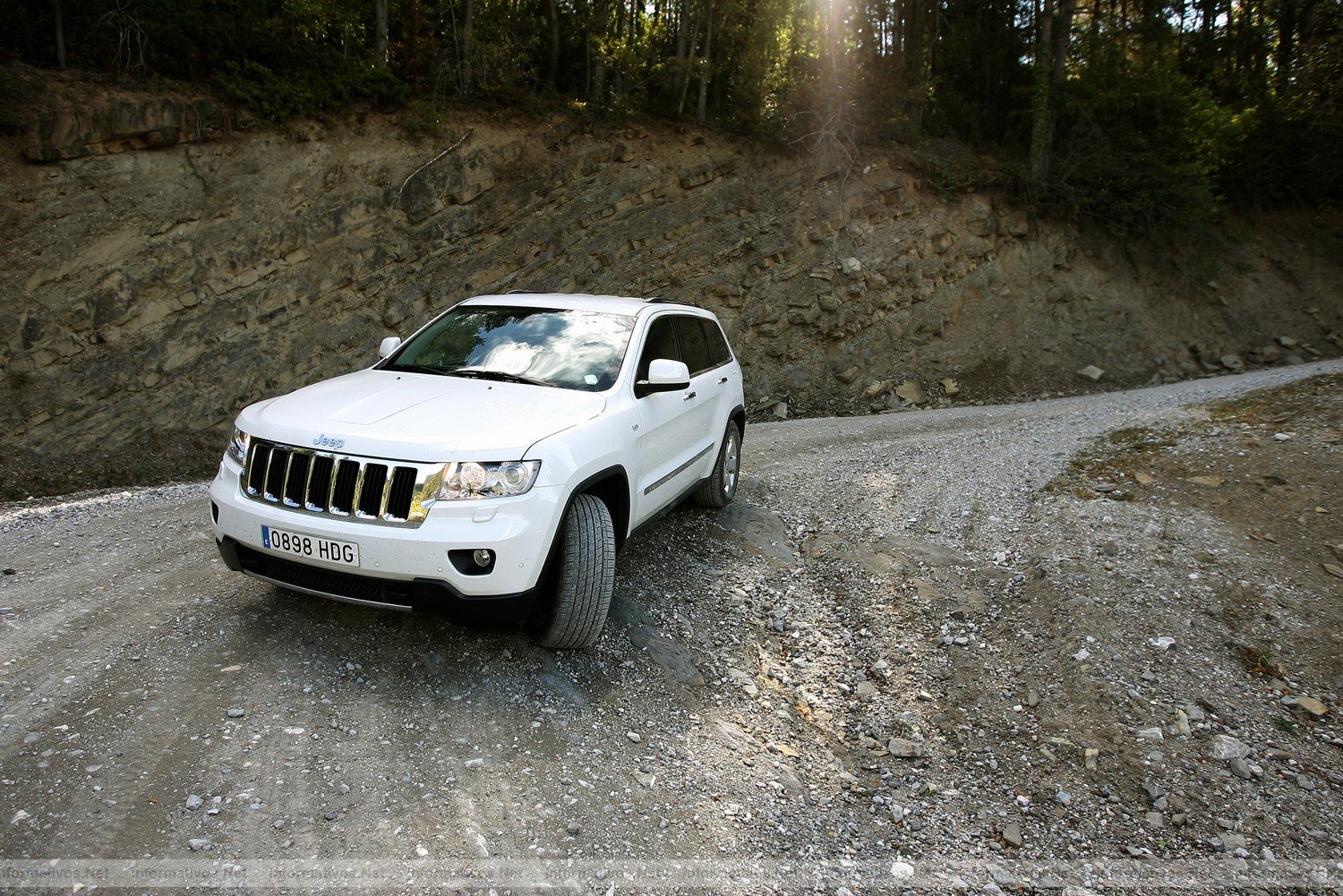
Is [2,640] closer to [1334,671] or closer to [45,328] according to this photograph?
[1334,671]

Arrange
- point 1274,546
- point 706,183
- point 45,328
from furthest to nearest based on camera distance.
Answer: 1. point 706,183
2. point 45,328
3. point 1274,546

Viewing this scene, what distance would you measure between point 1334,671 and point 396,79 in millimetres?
15229

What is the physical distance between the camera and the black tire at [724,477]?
250 inches

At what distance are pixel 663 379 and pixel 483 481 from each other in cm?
144

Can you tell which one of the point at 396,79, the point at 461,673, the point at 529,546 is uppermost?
the point at 396,79

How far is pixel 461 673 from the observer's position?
3.92m

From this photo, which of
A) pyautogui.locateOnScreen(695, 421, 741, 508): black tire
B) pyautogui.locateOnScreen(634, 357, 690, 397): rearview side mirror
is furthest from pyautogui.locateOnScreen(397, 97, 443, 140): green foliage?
pyautogui.locateOnScreen(634, 357, 690, 397): rearview side mirror

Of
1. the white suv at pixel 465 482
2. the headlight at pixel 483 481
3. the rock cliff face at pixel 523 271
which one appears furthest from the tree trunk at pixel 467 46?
the headlight at pixel 483 481

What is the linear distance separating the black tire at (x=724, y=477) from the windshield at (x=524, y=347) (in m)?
1.61

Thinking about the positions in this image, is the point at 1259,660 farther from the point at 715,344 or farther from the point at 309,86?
the point at 309,86

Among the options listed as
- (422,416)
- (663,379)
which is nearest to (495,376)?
(422,416)

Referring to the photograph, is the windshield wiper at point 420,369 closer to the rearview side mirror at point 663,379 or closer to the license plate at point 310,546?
the rearview side mirror at point 663,379

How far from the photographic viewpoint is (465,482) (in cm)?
356

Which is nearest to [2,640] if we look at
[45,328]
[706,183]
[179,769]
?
[179,769]
